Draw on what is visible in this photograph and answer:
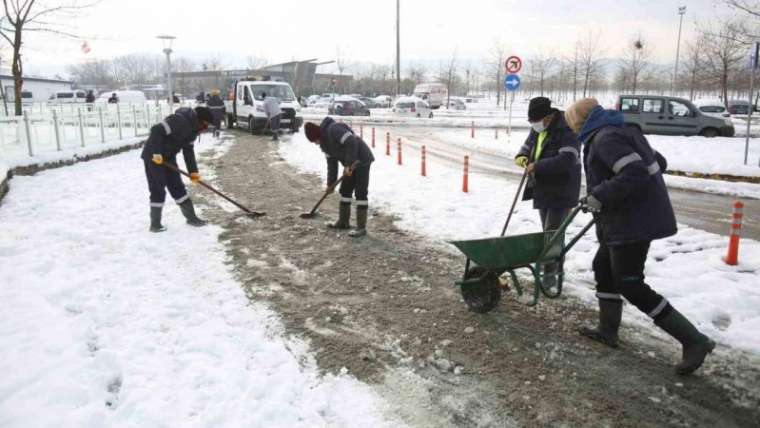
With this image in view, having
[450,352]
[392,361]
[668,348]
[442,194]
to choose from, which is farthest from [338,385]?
[442,194]

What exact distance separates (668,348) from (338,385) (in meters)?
2.47

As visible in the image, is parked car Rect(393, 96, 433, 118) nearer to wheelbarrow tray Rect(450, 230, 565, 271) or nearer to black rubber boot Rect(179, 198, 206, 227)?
black rubber boot Rect(179, 198, 206, 227)

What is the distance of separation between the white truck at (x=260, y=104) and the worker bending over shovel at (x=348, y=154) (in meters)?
14.0

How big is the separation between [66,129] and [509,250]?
1397cm

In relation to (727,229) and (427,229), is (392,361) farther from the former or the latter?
(727,229)

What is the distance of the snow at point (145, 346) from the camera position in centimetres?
310

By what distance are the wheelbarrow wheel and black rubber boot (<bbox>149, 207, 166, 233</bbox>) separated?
180 inches

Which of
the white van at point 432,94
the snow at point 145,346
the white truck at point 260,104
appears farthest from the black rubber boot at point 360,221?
the white van at point 432,94

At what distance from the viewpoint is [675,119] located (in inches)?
709

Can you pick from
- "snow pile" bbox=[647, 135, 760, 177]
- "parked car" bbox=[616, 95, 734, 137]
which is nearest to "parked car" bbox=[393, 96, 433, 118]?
"parked car" bbox=[616, 95, 734, 137]

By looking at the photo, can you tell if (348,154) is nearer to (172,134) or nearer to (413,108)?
(172,134)

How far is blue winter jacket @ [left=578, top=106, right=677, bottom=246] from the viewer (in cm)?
331

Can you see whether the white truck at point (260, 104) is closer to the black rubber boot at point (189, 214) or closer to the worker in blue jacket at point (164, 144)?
the black rubber boot at point (189, 214)

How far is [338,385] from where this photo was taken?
3.42 metres
